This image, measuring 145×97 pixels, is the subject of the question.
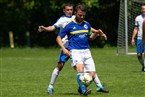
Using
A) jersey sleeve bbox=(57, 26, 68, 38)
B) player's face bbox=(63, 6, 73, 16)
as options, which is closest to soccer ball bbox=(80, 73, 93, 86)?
jersey sleeve bbox=(57, 26, 68, 38)

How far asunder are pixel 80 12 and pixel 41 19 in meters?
30.8

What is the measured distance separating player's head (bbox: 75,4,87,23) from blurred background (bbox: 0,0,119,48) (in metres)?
26.2

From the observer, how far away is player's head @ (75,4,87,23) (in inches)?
457

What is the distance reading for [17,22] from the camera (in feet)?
155

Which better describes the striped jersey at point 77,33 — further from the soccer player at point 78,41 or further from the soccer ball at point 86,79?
the soccer ball at point 86,79

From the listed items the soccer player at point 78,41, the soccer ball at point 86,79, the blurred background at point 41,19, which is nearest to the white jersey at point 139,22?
the soccer player at point 78,41

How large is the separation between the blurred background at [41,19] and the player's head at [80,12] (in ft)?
86.0

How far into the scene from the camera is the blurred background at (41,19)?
130 feet

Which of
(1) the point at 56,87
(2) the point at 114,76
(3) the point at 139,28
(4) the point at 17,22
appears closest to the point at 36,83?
(1) the point at 56,87

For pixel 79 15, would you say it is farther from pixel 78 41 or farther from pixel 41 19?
pixel 41 19

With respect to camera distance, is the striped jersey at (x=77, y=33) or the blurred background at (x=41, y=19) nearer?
the striped jersey at (x=77, y=33)

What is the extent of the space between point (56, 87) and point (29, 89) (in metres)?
0.77

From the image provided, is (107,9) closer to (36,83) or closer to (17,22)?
(17,22)

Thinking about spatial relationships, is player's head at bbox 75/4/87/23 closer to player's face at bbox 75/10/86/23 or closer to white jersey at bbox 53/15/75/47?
player's face at bbox 75/10/86/23
